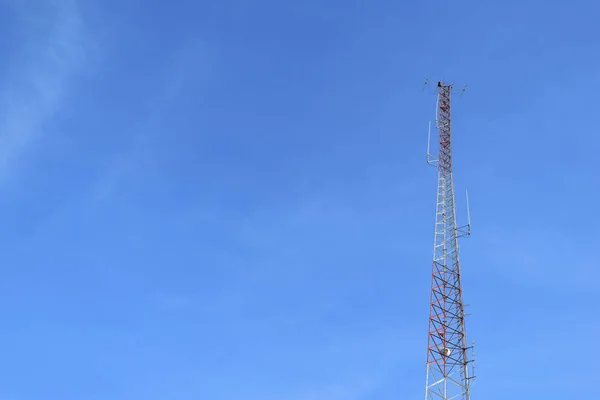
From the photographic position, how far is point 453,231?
9031 cm

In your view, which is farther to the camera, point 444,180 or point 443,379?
point 444,180

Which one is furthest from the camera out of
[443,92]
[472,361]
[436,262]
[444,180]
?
[443,92]

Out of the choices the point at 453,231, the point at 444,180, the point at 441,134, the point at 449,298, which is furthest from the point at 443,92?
the point at 449,298

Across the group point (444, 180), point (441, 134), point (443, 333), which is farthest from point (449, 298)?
point (441, 134)

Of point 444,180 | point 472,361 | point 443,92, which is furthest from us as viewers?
point 443,92

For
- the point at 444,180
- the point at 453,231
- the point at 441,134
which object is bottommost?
the point at 453,231

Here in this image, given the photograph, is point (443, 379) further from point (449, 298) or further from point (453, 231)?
point (453, 231)

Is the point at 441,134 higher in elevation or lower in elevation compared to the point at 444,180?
higher

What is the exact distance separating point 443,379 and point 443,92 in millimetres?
37251

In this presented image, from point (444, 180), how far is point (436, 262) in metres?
11.1

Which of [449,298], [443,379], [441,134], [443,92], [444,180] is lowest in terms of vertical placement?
[443,379]

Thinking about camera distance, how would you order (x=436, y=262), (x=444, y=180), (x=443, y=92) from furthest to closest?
(x=443, y=92) < (x=444, y=180) < (x=436, y=262)

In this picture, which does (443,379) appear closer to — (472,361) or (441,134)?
(472,361)

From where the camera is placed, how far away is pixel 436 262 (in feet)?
292
